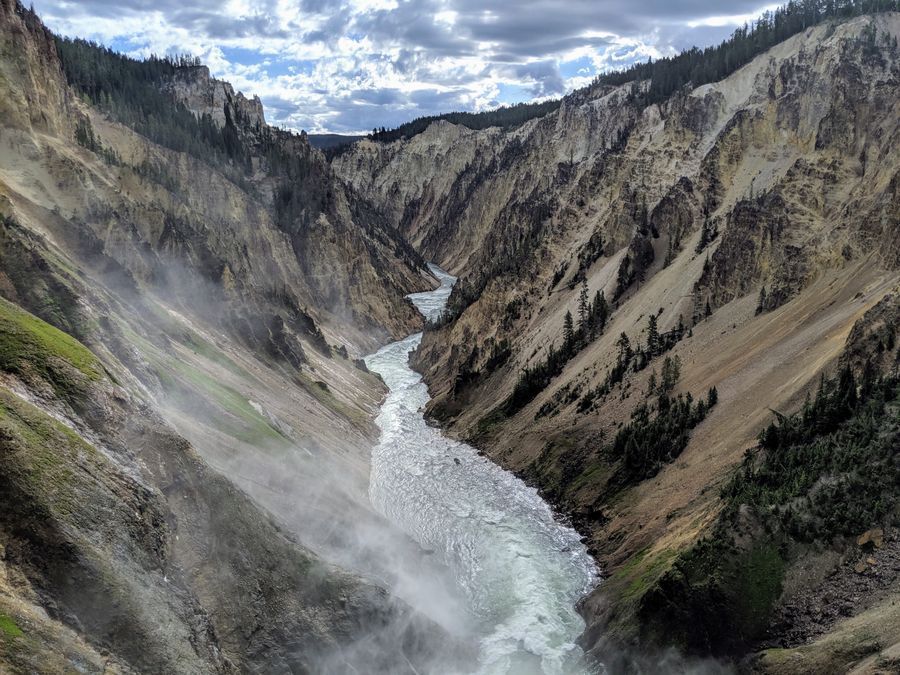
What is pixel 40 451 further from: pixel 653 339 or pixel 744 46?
pixel 744 46

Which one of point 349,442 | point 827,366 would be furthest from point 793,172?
point 349,442

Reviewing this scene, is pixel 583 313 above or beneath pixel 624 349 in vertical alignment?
above

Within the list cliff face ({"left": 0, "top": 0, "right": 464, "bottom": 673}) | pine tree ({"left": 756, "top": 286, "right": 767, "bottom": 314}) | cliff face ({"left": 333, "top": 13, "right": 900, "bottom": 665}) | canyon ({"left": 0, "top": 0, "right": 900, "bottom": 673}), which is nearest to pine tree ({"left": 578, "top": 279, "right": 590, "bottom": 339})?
canyon ({"left": 0, "top": 0, "right": 900, "bottom": 673})

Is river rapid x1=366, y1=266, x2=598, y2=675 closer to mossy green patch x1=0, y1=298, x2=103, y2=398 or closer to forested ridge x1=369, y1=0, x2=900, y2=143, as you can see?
mossy green patch x1=0, y1=298, x2=103, y2=398

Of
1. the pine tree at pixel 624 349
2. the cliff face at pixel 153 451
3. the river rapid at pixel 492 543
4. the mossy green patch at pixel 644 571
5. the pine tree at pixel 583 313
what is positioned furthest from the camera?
the pine tree at pixel 583 313

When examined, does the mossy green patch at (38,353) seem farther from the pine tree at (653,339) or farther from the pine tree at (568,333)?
the pine tree at (568,333)

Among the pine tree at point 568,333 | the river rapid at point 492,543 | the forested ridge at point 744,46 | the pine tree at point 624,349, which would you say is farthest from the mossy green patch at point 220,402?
the forested ridge at point 744,46

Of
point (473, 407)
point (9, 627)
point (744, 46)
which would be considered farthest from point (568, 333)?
point (744, 46)

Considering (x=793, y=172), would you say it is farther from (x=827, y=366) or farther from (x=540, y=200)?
(x=540, y=200)
